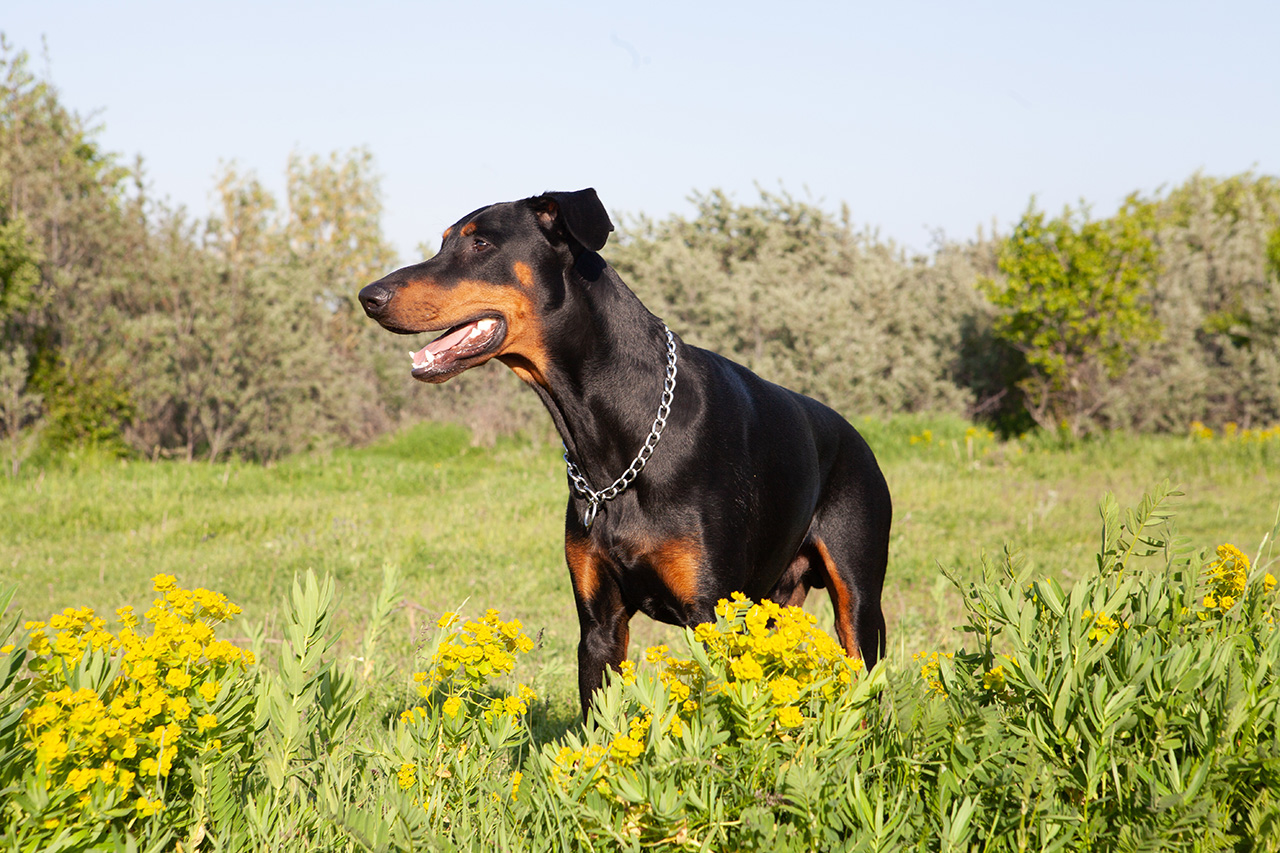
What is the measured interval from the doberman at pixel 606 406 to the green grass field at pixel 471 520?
0.86 m

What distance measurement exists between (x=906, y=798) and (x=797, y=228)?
15763 millimetres

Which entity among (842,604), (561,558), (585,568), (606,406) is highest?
(606,406)

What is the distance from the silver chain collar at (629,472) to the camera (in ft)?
9.96

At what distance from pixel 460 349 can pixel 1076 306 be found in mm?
11453

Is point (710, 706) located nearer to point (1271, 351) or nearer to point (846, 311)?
point (846, 311)

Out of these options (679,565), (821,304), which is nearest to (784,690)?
(679,565)

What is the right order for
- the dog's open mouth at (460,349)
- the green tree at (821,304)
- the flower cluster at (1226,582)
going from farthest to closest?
the green tree at (821,304)
the dog's open mouth at (460,349)
the flower cluster at (1226,582)

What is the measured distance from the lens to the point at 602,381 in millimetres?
3121

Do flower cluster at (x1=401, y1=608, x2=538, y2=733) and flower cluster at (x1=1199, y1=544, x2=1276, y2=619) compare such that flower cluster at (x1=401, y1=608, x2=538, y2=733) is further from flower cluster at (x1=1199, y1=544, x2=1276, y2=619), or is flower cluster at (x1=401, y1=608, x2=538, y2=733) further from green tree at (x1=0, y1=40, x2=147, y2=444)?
green tree at (x1=0, y1=40, x2=147, y2=444)

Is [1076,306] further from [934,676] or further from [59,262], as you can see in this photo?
[59,262]

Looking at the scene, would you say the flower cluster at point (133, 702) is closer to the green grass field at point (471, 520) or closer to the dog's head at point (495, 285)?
the dog's head at point (495, 285)

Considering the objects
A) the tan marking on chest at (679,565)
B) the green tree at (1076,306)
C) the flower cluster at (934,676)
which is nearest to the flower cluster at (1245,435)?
the green tree at (1076,306)

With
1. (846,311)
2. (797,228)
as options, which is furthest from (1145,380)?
(797,228)

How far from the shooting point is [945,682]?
2.24 m
